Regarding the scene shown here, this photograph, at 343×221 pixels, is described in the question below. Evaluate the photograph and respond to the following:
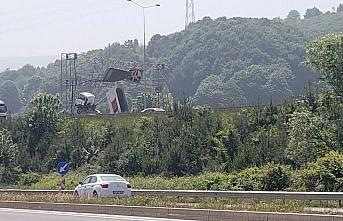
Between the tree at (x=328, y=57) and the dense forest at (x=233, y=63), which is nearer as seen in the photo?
the tree at (x=328, y=57)

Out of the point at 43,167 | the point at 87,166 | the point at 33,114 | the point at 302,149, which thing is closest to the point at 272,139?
the point at 302,149

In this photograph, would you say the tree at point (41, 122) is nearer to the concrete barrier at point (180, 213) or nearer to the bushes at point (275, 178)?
the bushes at point (275, 178)

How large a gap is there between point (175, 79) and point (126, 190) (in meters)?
151

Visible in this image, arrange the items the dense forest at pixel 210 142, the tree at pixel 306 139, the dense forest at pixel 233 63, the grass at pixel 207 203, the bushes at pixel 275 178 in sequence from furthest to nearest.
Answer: the dense forest at pixel 233 63 → the tree at pixel 306 139 → the dense forest at pixel 210 142 → the bushes at pixel 275 178 → the grass at pixel 207 203

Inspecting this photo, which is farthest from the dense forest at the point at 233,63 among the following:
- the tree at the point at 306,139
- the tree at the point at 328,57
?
the tree at the point at 306,139

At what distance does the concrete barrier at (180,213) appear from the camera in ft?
61.0

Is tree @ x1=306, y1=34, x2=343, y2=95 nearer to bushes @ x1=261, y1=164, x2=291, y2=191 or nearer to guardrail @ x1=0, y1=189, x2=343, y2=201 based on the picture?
bushes @ x1=261, y1=164, x2=291, y2=191

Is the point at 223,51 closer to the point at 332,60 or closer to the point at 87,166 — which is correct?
the point at 87,166

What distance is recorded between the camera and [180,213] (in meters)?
22.8

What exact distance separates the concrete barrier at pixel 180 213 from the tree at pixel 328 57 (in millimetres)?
22496

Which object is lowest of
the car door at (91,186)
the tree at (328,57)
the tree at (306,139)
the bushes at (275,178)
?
the bushes at (275,178)

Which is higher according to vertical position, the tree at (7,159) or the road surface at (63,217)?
the road surface at (63,217)

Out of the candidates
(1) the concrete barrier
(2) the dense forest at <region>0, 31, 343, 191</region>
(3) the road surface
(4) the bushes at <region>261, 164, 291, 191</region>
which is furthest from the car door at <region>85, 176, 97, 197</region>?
(4) the bushes at <region>261, 164, 291, 191</region>

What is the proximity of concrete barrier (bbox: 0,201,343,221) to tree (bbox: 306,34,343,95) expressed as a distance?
22496mm
